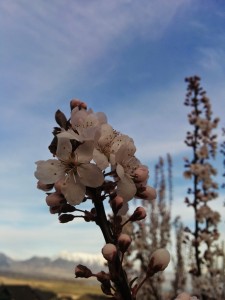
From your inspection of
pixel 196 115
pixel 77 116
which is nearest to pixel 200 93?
pixel 196 115

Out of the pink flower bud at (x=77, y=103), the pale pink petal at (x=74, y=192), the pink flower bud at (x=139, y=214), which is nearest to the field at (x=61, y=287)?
the pink flower bud at (x=139, y=214)

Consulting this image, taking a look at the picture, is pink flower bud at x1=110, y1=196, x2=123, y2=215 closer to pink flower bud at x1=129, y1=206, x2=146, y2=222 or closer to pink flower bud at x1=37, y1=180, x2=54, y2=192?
pink flower bud at x1=129, y1=206, x2=146, y2=222

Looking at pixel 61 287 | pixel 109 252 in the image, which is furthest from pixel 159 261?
pixel 61 287

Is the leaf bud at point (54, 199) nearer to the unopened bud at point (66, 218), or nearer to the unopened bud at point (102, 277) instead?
the unopened bud at point (66, 218)

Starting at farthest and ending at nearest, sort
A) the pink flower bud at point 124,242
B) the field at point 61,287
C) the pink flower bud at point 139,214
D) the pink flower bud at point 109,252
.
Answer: the field at point 61,287, the pink flower bud at point 139,214, the pink flower bud at point 124,242, the pink flower bud at point 109,252

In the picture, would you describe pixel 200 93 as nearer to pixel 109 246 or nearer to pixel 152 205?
pixel 152 205

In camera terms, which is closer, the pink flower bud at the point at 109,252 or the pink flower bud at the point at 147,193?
the pink flower bud at the point at 109,252
